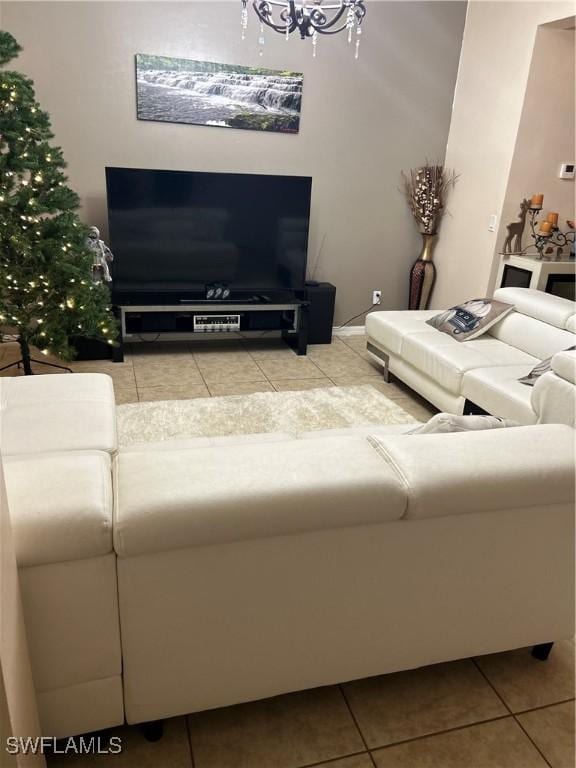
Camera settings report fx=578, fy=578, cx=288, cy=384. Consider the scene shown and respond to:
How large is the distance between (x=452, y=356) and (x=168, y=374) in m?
1.95

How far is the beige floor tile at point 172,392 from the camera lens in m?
3.69

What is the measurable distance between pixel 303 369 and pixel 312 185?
5.12 feet

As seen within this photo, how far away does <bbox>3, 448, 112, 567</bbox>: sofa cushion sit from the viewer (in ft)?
3.75

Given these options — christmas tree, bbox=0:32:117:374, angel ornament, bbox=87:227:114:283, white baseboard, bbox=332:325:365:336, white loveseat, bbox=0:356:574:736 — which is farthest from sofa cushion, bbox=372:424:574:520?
white baseboard, bbox=332:325:365:336

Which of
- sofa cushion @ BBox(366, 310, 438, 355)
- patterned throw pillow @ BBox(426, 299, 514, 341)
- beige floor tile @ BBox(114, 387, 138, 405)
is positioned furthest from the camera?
sofa cushion @ BBox(366, 310, 438, 355)

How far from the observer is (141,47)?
4.02 metres

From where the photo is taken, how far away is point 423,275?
5.06 m

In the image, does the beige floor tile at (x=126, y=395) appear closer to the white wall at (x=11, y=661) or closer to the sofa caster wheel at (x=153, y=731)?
the sofa caster wheel at (x=153, y=731)

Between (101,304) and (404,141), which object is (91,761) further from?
(404,141)

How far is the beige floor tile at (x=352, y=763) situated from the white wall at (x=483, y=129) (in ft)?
12.6

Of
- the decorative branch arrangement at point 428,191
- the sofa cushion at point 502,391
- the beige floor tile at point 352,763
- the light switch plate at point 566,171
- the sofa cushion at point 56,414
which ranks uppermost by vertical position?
the light switch plate at point 566,171

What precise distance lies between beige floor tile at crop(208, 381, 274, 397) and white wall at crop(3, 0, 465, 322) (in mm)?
1470

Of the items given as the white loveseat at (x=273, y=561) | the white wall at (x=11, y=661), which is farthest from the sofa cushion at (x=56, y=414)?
the white wall at (x=11, y=661)

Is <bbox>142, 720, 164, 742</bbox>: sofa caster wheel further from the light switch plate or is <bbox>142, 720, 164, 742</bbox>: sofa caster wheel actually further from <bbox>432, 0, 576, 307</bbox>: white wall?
the light switch plate
